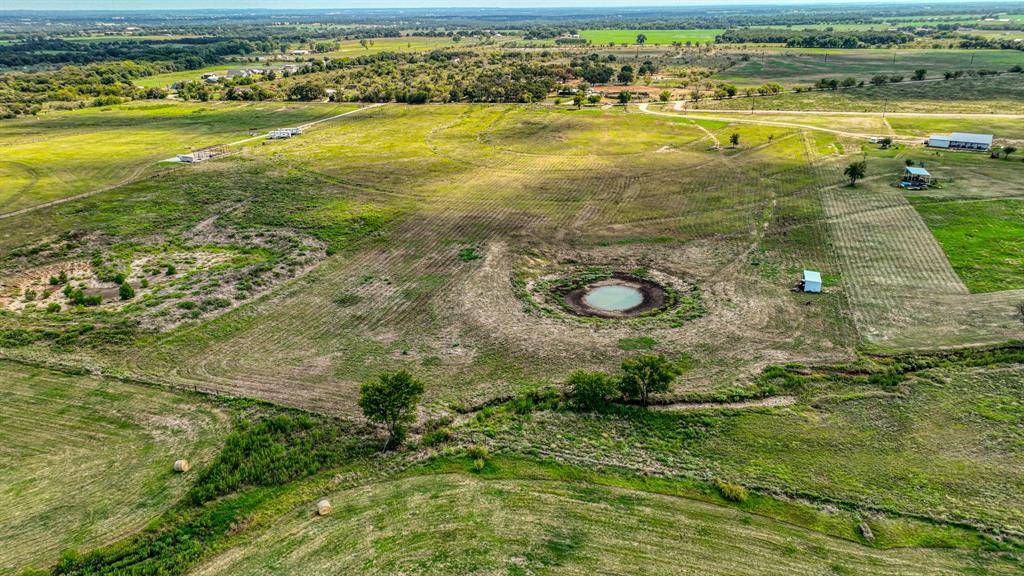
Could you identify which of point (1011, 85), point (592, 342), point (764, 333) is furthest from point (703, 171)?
point (1011, 85)

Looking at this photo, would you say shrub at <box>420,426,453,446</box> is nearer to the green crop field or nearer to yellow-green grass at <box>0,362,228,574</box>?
the green crop field

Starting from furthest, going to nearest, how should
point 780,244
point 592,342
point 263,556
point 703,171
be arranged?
point 703,171
point 780,244
point 592,342
point 263,556

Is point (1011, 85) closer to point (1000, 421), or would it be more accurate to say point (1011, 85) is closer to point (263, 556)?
point (1000, 421)

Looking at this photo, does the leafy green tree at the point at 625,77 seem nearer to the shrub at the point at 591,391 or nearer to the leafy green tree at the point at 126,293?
the leafy green tree at the point at 126,293

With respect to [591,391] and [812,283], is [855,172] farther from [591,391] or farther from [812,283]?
[591,391]

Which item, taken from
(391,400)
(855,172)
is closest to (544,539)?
(391,400)

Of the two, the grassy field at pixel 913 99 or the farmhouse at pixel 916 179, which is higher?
the grassy field at pixel 913 99

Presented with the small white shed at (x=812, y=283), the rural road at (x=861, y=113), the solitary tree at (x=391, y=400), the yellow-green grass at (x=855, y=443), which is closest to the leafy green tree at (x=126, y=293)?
the solitary tree at (x=391, y=400)
